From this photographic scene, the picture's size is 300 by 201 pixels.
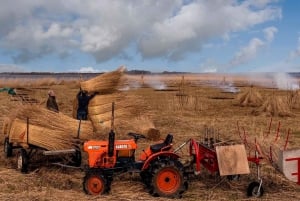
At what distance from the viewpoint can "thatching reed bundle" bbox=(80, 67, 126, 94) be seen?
12943 mm

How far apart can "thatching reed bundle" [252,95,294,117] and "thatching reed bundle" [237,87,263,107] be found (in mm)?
2681

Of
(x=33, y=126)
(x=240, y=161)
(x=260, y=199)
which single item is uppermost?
(x=33, y=126)

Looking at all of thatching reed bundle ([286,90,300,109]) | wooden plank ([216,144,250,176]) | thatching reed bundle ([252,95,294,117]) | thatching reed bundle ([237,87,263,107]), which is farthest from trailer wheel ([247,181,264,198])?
thatching reed bundle ([237,87,263,107])

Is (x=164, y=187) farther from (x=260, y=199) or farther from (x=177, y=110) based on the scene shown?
(x=177, y=110)

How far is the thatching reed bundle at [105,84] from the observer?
12943 mm

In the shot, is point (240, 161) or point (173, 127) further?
point (173, 127)

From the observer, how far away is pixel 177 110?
22078mm

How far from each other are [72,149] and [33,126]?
1013 millimetres

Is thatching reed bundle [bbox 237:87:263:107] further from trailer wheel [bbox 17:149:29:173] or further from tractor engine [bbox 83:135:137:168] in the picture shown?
tractor engine [bbox 83:135:137:168]

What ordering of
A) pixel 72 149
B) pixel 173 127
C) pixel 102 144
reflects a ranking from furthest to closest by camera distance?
pixel 173 127 → pixel 72 149 → pixel 102 144

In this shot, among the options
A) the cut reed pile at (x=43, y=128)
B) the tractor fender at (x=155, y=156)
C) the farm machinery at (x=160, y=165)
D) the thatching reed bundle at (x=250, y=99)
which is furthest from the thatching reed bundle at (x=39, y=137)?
the thatching reed bundle at (x=250, y=99)

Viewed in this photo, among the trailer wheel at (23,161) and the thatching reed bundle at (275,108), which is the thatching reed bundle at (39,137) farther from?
the thatching reed bundle at (275,108)

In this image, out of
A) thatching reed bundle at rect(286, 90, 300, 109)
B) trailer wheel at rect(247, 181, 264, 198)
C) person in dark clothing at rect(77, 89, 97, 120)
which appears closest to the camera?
trailer wheel at rect(247, 181, 264, 198)

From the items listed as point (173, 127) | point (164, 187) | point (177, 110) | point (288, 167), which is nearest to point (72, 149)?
point (164, 187)
